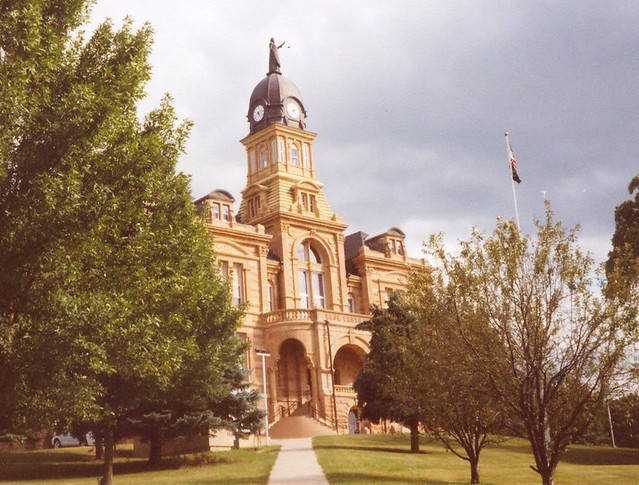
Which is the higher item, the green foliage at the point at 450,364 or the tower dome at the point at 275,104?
the tower dome at the point at 275,104

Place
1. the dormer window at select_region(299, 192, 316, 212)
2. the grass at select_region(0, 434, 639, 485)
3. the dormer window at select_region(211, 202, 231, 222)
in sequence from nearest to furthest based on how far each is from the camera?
the grass at select_region(0, 434, 639, 485), the dormer window at select_region(211, 202, 231, 222), the dormer window at select_region(299, 192, 316, 212)

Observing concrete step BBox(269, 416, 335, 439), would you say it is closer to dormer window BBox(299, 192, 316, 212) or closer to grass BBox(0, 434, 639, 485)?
grass BBox(0, 434, 639, 485)

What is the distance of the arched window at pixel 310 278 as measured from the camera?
5591cm

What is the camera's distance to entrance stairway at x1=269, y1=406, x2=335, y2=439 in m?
43.9

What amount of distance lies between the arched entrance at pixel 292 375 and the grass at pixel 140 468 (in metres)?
18.1

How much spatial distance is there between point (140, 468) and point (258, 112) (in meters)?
37.6

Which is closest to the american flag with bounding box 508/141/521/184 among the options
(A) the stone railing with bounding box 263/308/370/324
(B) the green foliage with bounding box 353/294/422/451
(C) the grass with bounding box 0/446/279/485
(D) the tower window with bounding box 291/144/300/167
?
(B) the green foliage with bounding box 353/294/422/451

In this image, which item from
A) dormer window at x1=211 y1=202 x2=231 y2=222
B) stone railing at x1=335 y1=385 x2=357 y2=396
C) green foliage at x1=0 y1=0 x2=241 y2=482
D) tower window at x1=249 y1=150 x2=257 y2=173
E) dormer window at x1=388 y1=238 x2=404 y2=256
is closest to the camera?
green foliage at x1=0 y1=0 x2=241 y2=482

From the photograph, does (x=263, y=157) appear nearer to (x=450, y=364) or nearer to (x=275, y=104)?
(x=275, y=104)

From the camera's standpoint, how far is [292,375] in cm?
5272

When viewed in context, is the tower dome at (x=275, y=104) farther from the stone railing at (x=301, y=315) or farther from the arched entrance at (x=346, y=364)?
the arched entrance at (x=346, y=364)

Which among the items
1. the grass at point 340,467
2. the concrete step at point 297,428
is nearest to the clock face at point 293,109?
the concrete step at point 297,428

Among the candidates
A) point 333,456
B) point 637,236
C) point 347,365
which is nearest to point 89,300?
point 333,456

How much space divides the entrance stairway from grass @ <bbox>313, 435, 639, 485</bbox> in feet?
18.0
